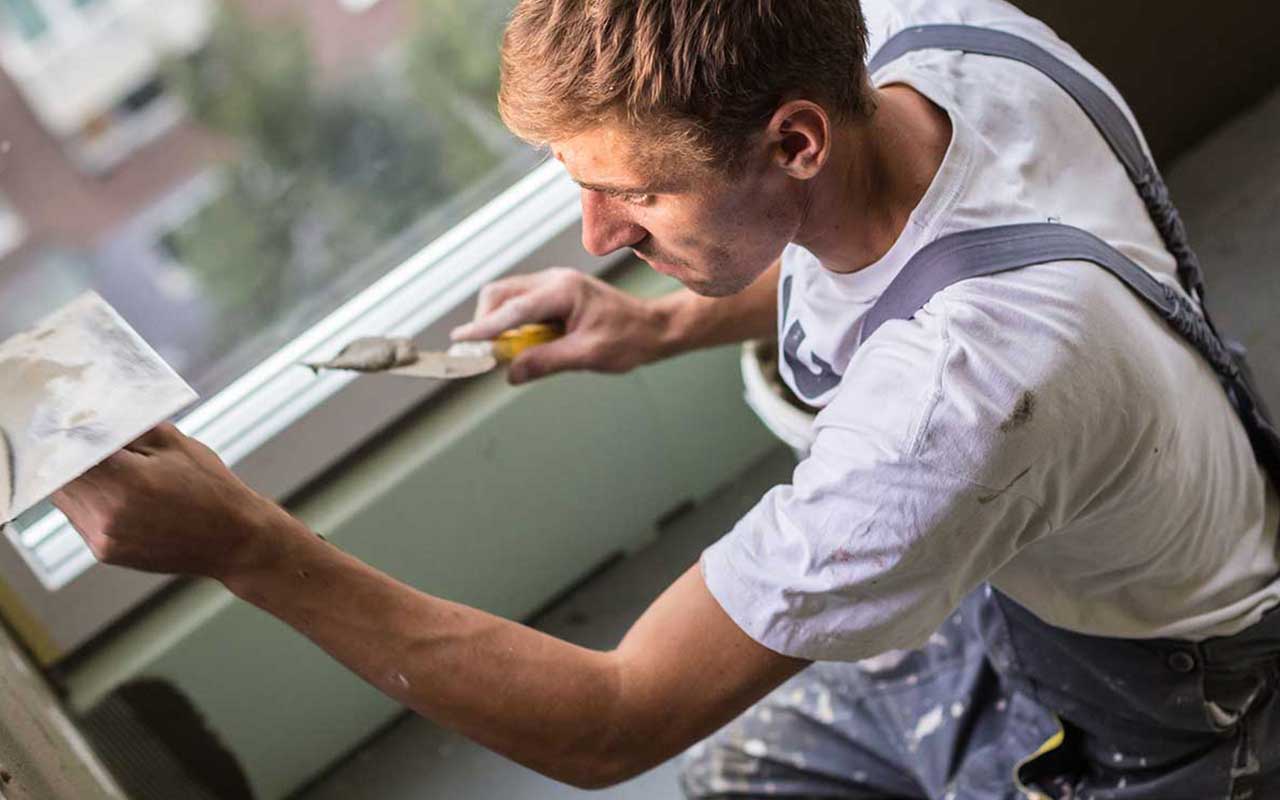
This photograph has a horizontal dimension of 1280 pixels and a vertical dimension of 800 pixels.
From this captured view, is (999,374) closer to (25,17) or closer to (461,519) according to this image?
(461,519)

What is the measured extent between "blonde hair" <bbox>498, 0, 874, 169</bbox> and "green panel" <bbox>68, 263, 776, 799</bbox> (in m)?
0.67

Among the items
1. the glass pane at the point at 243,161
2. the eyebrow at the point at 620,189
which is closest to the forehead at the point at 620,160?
the eyebrow at the point at 620,189

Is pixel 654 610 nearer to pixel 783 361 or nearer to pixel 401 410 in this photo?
pixel 783 361

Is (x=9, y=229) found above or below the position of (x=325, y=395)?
above

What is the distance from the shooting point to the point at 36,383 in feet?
2.98

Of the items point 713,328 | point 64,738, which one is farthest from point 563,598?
point 64,738

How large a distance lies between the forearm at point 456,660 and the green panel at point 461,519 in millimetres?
570

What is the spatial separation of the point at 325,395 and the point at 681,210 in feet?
2.05

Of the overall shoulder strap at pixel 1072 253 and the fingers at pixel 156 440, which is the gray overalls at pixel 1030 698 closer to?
the overall shoulder strap at pixel 1072 253

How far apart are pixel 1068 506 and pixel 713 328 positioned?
500 mm

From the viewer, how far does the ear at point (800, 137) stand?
0.98 meters

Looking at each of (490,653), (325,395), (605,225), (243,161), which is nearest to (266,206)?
(243,161)

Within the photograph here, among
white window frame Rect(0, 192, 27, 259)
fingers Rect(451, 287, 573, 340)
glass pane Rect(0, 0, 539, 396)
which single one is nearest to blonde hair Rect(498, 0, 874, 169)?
fingers Rect(451, 287, 573, 340)

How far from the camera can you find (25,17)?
51.1 inches
